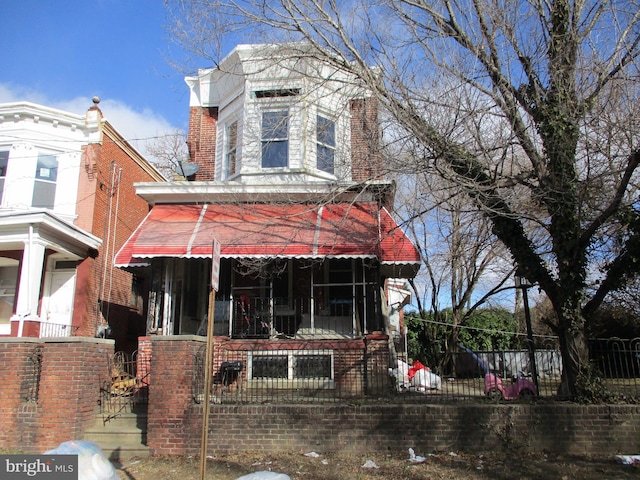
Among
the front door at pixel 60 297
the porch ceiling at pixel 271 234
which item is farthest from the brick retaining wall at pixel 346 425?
the front door at pixel 60 297

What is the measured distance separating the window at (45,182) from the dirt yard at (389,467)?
10705 mm

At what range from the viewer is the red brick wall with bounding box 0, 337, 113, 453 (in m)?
7.82

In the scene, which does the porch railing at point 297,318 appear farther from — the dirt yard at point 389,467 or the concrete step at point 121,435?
the dirt yard at point 389,467

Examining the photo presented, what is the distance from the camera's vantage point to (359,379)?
32.2 feet

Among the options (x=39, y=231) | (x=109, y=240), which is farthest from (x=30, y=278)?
(x=109, y=240)

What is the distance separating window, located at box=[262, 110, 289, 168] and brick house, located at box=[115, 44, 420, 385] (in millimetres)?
30

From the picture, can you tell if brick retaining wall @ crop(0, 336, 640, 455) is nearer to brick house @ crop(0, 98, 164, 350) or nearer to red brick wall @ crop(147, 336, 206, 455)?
red brick wall @ crop(147, 336, 206, 455)

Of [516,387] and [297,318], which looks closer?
[516,387]

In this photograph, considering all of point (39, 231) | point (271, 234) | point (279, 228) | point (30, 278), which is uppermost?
point (39, 231)

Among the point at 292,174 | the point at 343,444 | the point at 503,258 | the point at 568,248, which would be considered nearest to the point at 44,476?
the point at 343,444

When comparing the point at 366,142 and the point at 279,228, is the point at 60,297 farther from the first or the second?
the point at 366,142

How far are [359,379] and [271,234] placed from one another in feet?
12.0

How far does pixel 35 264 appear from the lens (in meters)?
13.2

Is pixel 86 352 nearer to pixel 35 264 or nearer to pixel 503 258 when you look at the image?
pixel 35 264
